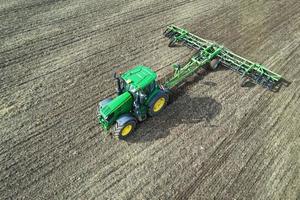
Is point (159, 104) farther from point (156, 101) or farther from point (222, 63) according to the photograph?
point (222, 63)

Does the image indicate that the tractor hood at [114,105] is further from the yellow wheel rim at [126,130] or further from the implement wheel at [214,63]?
the implement wheel at [214,63]

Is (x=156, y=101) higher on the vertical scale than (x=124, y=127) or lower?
higher

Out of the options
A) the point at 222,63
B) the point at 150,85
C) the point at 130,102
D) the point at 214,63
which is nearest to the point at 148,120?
the point at 130,102

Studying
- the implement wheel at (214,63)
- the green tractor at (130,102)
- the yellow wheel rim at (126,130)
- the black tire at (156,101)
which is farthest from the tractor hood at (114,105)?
the implement wheel at (214,63)

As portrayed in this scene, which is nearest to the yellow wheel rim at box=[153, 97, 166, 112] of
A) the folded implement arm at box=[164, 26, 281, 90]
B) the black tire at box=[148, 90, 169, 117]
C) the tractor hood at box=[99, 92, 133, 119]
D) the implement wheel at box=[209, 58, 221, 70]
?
the black tire at box=[148, 90, 169, 117]

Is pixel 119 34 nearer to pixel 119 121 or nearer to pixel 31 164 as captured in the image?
pixel 119 121
